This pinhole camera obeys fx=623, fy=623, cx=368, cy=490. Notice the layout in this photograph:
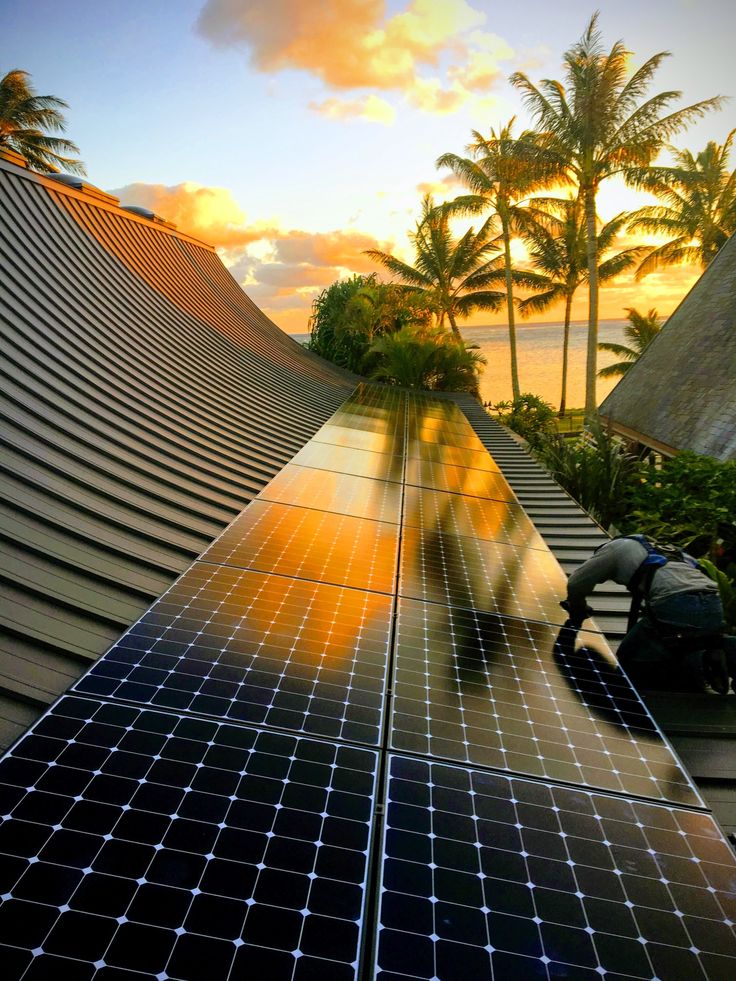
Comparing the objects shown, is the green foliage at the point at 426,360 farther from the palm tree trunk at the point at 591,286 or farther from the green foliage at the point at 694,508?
the green foliage at the point at 694,508

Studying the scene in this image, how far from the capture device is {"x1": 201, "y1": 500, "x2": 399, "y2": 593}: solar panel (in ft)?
16.1

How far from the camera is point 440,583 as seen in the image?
5.08m

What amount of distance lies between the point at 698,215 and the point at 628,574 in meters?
39.1

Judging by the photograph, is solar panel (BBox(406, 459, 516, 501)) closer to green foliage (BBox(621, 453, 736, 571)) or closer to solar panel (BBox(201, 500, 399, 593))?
solar panel (BBox(201, 500, 399, 593))

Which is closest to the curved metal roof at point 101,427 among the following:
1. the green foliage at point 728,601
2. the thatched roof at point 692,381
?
the green foliage at point 728,601

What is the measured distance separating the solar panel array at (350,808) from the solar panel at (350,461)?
3959mm

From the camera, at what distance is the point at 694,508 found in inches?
394

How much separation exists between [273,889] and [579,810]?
1437 millimetres

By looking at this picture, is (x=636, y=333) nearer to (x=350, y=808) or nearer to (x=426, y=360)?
(x=426, y=360)

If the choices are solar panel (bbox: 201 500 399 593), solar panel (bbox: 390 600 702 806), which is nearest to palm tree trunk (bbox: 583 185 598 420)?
solar panel (bbox: 201 500 399 593)

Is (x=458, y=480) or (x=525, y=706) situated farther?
(x=458, y=480)

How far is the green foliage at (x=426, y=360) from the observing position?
24.2 meters

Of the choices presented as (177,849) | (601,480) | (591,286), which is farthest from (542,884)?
(591,286)

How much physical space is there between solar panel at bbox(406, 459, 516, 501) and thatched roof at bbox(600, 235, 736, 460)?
Answer: 20.6 ft
